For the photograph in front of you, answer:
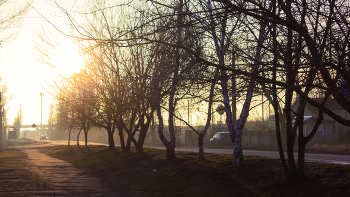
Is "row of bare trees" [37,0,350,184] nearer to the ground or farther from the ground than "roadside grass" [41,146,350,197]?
farther from the ground

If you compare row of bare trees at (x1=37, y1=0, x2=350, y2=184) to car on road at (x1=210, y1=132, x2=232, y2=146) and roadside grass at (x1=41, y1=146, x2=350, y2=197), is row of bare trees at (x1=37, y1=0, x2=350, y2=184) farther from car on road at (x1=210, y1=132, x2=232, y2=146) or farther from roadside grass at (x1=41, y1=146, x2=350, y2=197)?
car on road at (x1=210, y1=132, x2=232, y2=146)

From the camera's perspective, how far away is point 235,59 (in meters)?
6.76

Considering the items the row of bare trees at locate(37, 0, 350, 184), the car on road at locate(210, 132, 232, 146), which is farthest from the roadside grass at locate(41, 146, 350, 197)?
the car on road at locate(210, 132, 232, 146)

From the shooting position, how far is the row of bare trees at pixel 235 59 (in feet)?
18.2

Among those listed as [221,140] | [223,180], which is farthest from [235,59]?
[221,140]

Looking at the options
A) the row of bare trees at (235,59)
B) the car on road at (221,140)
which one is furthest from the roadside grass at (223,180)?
the car on road at (221,140)

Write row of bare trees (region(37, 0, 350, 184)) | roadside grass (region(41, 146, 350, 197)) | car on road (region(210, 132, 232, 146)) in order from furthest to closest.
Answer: car on road (region(210, 132, 232, 146))
roadside grass (region(41, 146, 350, 197))
row of bare trees (region(37, 0, 350, 184))

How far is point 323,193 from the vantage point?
6949 millimetres

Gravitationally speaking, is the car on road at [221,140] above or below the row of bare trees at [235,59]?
below

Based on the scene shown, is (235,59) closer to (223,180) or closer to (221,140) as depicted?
(223,180)

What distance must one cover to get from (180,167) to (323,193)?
6.69 m

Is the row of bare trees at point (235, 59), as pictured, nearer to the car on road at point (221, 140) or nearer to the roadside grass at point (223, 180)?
the roadside grass at point (223, 180)

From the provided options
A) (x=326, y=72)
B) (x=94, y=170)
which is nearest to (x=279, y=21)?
(x=326, y=72)

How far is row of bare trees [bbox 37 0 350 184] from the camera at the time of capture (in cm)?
554
